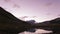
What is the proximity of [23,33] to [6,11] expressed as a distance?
39.5 inches

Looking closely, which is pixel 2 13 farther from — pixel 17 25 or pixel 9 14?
pixel 17 25

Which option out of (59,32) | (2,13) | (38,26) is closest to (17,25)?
(38,26)

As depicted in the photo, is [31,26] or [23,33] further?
[23,33]

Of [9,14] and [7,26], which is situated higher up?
[9,14]

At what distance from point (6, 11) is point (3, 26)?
6.81 ft

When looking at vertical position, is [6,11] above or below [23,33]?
above

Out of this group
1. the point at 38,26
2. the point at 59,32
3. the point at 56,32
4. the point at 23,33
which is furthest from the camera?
the point at 23,33

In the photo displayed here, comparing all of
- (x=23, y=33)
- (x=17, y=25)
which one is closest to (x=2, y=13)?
(x=23, y=33)

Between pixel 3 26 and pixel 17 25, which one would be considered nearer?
pixel 3 26

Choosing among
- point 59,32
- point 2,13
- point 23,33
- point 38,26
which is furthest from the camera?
point 2,13

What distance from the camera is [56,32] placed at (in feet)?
8.49

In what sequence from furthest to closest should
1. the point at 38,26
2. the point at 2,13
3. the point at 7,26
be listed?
the point at 2,13, the point at 38,26, the point at 7,26

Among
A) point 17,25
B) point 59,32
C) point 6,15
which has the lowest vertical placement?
point 59,32

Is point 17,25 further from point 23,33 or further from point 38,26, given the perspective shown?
point 23,33
